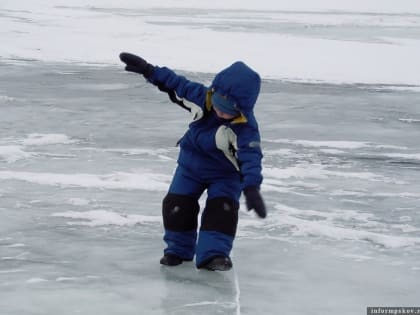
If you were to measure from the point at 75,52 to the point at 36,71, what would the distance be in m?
3.36

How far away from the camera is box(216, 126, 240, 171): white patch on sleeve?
4.09m

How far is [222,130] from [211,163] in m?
0.21

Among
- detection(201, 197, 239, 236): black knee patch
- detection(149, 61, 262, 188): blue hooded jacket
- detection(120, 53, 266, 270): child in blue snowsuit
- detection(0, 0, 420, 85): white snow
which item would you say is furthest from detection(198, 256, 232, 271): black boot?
detection(0, 0, 420, 85): white snow

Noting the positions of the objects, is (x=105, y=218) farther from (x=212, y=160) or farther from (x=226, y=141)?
(x=226, y=141)

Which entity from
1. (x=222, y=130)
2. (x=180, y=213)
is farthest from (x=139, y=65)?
(x=180, y=213)

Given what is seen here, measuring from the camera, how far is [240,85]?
3963 millimetres

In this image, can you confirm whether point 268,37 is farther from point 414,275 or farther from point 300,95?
point 414,275

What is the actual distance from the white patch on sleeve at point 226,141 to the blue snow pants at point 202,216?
0.19 m

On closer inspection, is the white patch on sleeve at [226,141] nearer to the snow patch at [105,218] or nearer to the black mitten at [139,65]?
the black mitten at [139,65]

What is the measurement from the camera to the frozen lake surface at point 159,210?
12.6ft

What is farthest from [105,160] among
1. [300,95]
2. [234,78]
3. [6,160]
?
[300,95]

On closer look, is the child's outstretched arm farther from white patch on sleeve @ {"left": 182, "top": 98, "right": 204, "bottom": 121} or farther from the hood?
the hood

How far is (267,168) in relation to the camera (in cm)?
675

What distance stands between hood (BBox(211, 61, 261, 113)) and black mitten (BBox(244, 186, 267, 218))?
426 millimetres
